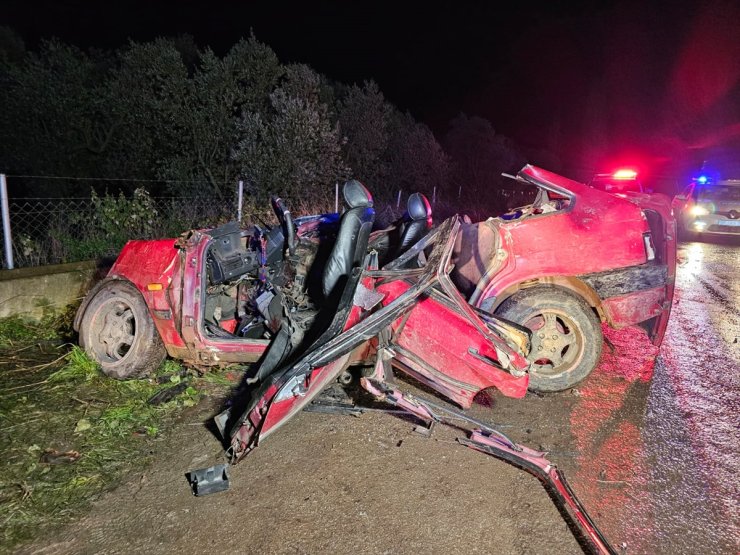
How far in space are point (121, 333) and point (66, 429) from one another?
100 cm

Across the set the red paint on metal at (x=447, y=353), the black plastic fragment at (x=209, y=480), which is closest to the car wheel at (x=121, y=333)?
the black plastic fragment at (x=209, y=480)

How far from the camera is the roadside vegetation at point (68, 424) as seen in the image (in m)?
2.64

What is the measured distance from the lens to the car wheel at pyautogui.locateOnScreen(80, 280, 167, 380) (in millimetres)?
3941

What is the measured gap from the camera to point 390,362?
11.0ft

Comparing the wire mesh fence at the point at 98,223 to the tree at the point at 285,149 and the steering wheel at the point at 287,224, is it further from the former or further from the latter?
the steering wheel at the point at 287,224

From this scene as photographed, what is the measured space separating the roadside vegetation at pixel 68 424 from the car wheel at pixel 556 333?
105 inches

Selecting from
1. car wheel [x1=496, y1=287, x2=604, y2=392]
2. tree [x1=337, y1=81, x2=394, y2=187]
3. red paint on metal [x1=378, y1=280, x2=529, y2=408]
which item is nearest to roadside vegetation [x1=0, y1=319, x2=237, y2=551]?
red paint on metal [x1=378, y1=280, x2=529, y2=408]

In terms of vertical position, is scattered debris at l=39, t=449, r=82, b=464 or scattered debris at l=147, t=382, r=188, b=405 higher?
scattered debris at l=147, t=382, r=188, b=405

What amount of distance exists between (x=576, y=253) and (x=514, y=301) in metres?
0.67

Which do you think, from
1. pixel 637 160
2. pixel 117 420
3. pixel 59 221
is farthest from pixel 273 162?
pixel 637 160

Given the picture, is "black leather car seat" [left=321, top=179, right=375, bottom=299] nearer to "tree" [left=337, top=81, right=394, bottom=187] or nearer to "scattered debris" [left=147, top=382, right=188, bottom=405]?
"scattered debris" [left=147, top=382, right=188, bottom=405]

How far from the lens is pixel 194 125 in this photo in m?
13.5

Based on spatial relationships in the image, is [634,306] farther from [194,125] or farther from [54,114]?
[54,114]

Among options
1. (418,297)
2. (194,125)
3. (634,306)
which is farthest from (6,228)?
(194,125)
